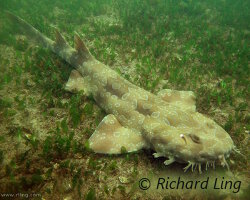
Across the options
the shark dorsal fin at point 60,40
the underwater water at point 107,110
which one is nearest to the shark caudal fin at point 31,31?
the underwater water at point 107,110

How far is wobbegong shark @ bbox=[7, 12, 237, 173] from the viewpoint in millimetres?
4004

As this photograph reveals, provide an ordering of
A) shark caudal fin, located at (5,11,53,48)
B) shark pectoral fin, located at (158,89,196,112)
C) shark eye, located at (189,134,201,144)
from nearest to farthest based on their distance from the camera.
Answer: shark eye, located at (189,134,201,144)
shark pectoral fin, located at (158,89,196,112)
shark caudal fin, located at (5,11,53,48)

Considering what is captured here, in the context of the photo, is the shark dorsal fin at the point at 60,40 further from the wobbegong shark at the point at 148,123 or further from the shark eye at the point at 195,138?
the shark eye at the point at 195,138

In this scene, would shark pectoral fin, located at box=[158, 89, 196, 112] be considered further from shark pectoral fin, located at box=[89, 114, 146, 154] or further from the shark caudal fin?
the shark caudal fin

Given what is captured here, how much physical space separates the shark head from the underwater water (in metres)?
0.08

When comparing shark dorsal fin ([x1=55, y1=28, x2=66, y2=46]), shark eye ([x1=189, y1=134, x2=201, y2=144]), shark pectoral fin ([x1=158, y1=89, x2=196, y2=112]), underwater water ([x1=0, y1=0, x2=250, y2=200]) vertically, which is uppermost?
shark dorsal fin ([x1=55, y1=28, x2=66, y2=46])

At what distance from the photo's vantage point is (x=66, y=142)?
4836 millimetres

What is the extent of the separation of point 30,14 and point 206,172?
13311 mm

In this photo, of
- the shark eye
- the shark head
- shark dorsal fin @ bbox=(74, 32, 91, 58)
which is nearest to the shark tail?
shark dorsal fin @ bbox=(74, 32, 91, 58)

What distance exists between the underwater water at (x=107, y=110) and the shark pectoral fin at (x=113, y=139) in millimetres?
190

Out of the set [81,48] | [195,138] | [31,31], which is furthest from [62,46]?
[195,138]

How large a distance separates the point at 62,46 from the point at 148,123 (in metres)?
5.07

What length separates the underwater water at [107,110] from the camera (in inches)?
167

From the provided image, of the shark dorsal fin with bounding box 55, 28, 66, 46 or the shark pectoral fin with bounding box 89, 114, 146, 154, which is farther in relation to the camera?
the shark dorsal fin with bounding box 55, 28, 66, 46
